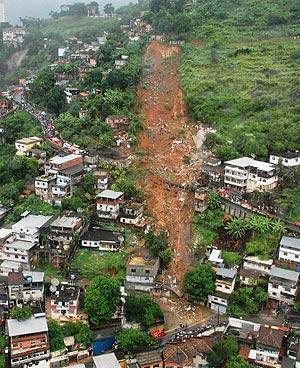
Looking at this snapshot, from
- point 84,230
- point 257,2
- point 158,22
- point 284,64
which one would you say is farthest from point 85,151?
point 257,2

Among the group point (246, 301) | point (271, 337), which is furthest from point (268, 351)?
point (246, 301)

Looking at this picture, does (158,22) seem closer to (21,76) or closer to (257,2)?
(257,2)

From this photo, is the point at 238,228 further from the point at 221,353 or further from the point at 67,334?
the point at 67,334

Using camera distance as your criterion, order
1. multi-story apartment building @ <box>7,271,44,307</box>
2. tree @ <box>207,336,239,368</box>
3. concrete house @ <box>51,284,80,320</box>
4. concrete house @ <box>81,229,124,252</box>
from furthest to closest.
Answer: concrete house @ <box>81,229,124,252</box>
multi-story apartment building @ <box>7,271,44,307</box>
concrete house @ <box>51,284,80,320</box>
tree @ <box>207,336,239,368</box>

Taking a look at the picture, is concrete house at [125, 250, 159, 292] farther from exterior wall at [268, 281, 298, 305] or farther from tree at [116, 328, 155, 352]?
exterior wall at [268, 281, 298, 305]

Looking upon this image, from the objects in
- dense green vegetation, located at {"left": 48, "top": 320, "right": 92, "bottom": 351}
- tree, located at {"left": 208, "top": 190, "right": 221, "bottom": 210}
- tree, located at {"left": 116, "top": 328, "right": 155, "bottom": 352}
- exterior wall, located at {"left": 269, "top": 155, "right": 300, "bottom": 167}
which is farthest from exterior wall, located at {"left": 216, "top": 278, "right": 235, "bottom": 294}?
exterior wall, located at {"left": 269, "top": 155, "right": 300, "bottom": 167}
